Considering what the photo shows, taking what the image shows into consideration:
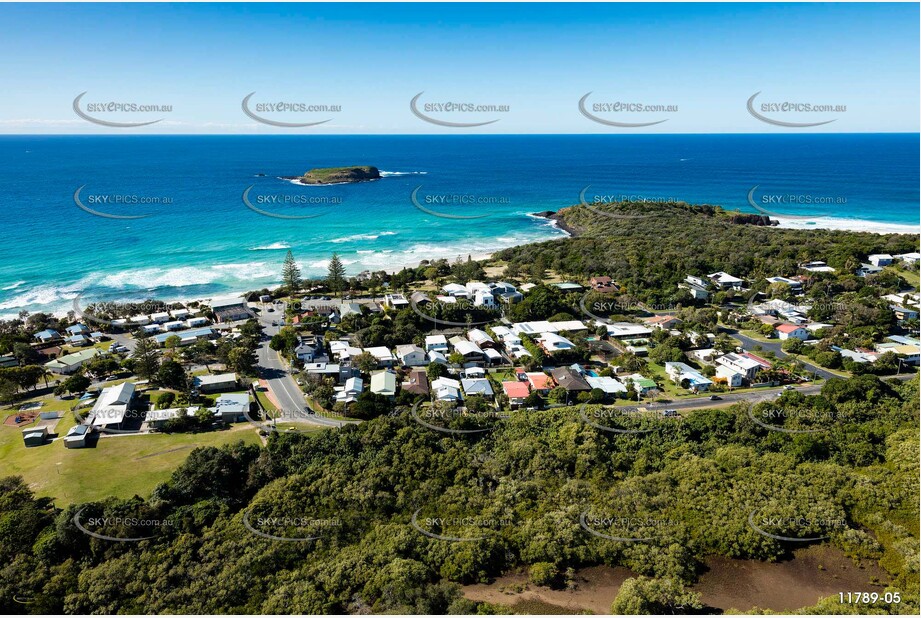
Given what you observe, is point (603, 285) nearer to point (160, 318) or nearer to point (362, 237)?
point (160, 318)

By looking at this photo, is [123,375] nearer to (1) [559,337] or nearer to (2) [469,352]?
(2) [469,352]

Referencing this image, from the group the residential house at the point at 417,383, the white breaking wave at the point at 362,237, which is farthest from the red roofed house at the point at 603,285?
the white breaking wave at the point at 362,237

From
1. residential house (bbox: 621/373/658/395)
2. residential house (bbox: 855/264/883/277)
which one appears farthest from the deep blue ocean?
residential house (bbox: 621/373/658/395)

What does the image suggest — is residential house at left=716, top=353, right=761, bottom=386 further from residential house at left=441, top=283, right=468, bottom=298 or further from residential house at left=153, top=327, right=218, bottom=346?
residential house at left=153, top=327, right=218, bottom=346

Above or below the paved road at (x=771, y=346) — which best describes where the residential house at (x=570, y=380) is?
below

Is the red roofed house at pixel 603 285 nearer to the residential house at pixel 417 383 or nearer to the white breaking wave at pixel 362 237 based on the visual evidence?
the residential house at pixel 417 383

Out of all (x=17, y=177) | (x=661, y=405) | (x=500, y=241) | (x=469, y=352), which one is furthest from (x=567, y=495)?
(x=17, y=177)

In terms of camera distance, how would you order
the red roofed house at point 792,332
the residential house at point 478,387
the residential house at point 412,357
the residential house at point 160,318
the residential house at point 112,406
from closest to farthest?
the residential house at point 112,406 < the residential house at point 478,387 < the residential house at point 412,357 < the red roofed house at point 792,332 < the residential house at point 160,318
